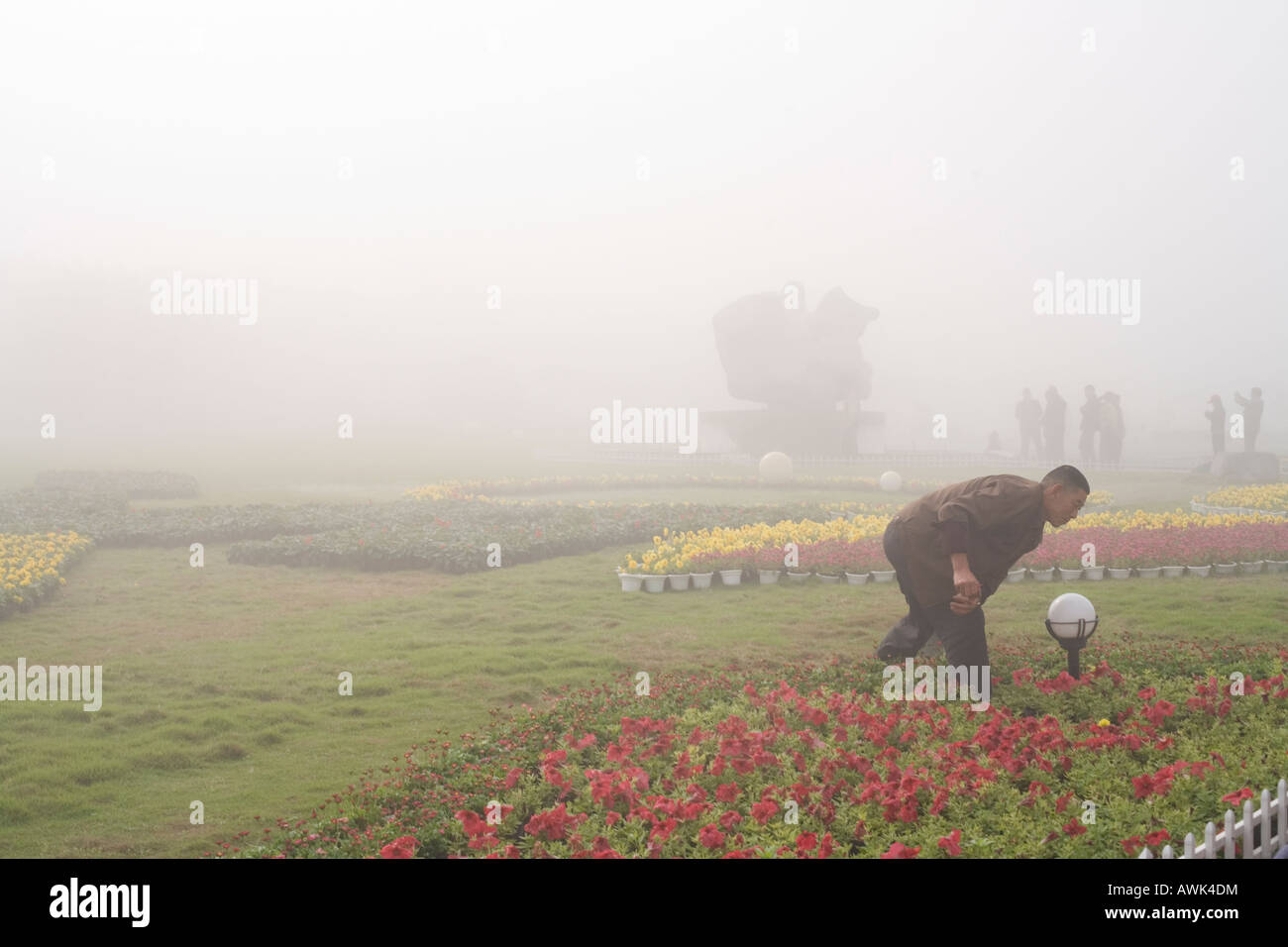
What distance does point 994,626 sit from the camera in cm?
914

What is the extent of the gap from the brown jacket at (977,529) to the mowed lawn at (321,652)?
1.38 meters

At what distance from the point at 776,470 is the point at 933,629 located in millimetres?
18220

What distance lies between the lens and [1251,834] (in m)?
3.71

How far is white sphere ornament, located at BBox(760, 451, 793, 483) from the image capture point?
998 inches

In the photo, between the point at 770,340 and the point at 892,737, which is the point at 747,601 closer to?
the point at 892,737

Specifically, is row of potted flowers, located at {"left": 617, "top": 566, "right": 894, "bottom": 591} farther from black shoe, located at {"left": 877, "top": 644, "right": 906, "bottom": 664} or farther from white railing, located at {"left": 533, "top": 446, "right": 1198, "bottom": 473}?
white railing, located at {"left": 533, "top": 446, "right": 1198, "bottom": 473}

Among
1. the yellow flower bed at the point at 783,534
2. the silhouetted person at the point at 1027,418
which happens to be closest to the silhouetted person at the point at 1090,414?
the silhouetted person at the point at 1027,418

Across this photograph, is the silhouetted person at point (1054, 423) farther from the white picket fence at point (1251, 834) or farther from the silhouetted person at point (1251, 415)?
the white picket fence at point (1251, 834)

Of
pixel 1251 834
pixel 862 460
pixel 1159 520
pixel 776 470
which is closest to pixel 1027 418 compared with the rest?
pixel 862 460

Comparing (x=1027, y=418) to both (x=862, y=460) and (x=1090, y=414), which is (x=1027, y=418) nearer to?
(x=1090, y=414)

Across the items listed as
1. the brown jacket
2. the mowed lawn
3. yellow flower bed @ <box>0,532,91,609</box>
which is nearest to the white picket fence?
the brown jacket

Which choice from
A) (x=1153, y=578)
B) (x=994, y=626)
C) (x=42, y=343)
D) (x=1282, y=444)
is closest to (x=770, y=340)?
(x=1153, y=578)
